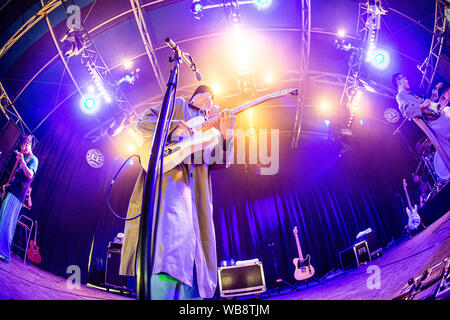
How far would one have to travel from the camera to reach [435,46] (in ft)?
19.9

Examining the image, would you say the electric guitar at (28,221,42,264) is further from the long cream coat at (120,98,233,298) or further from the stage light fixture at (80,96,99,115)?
the long cream coat at (120,98,233,298)

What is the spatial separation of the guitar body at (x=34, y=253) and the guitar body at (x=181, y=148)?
584cm

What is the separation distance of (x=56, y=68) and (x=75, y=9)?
187 centimetres

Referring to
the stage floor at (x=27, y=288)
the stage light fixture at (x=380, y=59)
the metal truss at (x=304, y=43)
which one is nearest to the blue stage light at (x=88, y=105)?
the stage floor at (x=27, y=288)

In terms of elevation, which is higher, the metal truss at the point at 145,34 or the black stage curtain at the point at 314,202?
the metal truss at the point at 145,34

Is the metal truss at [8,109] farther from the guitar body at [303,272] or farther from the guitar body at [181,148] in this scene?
the guitar body at [303,272]

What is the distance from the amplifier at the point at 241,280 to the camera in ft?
16.6

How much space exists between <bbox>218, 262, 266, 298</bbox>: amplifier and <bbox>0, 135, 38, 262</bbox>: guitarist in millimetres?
3979

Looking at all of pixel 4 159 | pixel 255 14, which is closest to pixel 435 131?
pixel 255 14

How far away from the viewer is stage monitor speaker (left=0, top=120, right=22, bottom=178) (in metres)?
5.37

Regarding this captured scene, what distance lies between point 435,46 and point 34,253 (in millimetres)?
11472

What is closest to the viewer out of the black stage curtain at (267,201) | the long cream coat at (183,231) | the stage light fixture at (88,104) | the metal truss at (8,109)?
the long cream coat at (183,231)

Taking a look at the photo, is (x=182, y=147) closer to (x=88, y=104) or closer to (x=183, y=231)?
(x=183, y=231)
